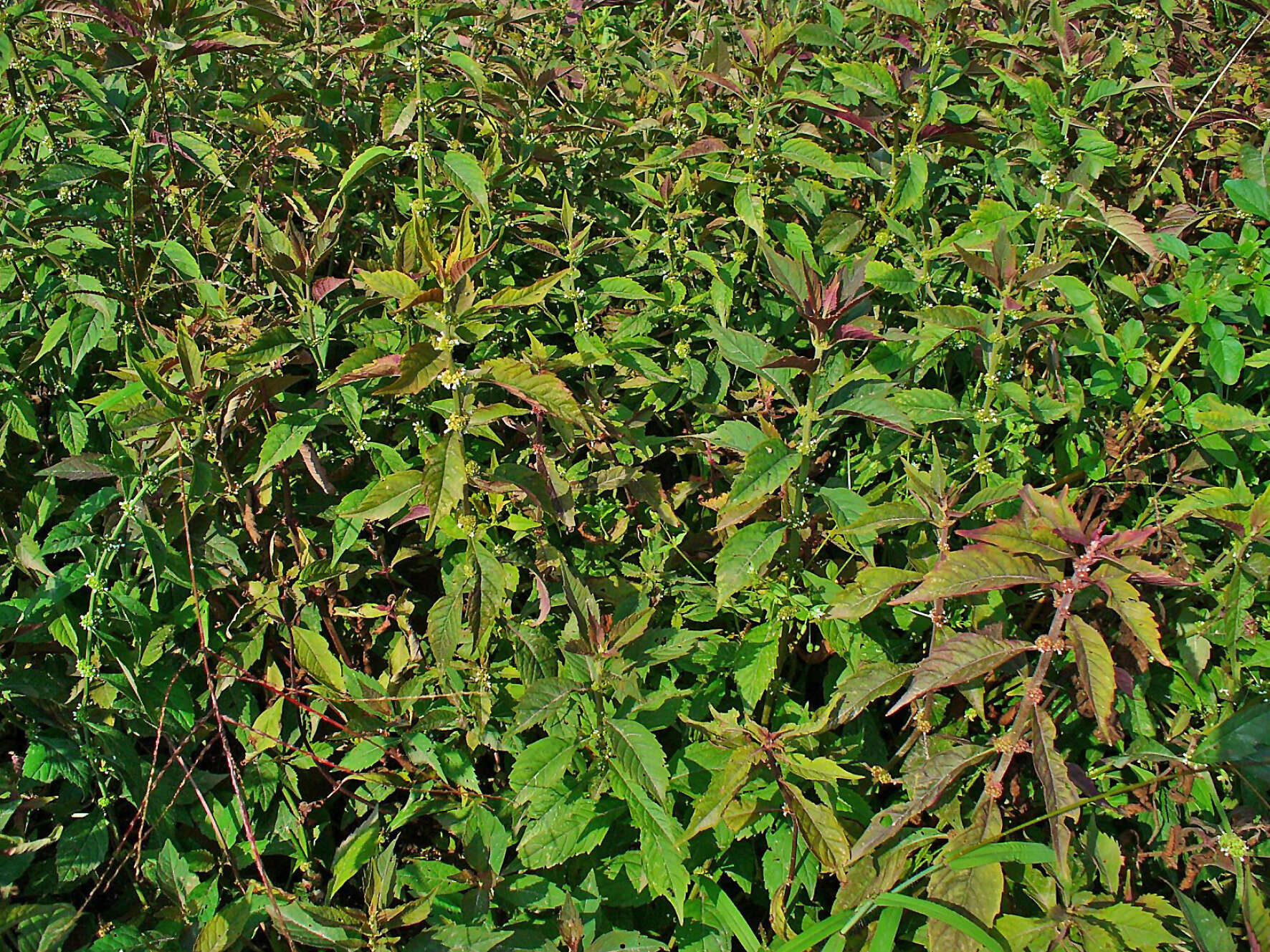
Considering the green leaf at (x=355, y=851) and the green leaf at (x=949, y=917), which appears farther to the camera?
the green leaf at (x=355, y=851)

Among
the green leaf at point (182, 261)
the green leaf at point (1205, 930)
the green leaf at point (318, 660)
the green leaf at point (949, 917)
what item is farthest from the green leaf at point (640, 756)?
the green leaf at point (182, 261)

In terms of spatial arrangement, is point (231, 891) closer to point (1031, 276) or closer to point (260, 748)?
point (260, 748)

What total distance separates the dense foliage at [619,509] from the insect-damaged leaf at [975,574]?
0.01m

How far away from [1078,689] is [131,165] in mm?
2478

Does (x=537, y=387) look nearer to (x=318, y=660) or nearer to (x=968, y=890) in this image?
(x=318, y=660)

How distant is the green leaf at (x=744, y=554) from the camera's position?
194 cm

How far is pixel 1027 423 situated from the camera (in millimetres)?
2244

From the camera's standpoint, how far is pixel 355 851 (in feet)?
6.68

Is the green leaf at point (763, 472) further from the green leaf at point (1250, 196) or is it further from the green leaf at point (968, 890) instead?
the green leaf at point (1250, 196)

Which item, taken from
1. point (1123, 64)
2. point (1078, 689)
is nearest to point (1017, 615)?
point (1078, 689)

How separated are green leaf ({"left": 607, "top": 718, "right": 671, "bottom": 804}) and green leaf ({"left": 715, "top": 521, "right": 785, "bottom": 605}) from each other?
31 cm

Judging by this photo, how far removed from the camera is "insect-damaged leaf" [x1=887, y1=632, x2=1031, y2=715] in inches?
71.7

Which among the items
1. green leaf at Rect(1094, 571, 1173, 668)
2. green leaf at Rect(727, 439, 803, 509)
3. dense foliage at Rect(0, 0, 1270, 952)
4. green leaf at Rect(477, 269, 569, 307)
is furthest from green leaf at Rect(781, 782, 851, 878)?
green leaf at Rect(477, 269, 569, 307)

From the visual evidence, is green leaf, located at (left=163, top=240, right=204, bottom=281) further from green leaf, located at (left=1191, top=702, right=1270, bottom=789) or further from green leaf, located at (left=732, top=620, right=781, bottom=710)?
green leaf, located at (left=1191, top=702, right=1270, bottom=789)
